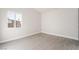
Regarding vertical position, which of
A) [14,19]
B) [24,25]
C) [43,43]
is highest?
[14,19]

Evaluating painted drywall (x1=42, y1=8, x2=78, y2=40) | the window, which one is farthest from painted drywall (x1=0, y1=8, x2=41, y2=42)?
painted drywall (x1=42, y1=8, x2=78, y2=40)

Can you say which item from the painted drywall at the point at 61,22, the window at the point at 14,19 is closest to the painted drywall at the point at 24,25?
the window at the point at 14,19

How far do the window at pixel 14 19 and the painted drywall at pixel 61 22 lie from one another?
1.59 ft

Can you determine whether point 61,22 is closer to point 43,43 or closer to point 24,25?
point 43,43

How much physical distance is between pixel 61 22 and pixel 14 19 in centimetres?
94

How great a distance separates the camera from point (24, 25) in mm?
1928

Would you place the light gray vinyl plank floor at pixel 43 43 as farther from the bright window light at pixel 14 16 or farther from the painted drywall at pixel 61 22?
the bright window light at pixel 14 16

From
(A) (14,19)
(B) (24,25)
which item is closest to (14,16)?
(A) (14,19)
